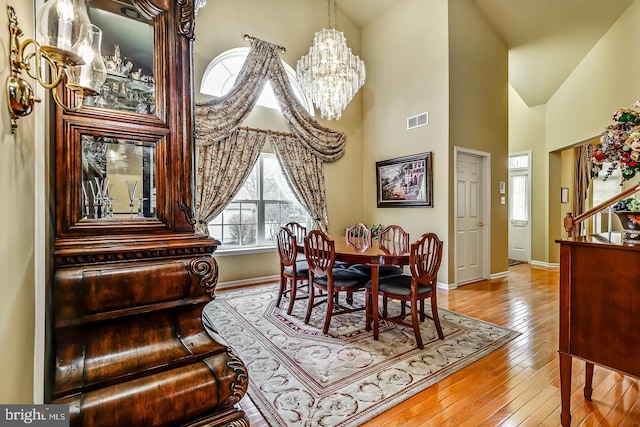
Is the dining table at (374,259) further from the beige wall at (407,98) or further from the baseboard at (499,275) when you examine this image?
the baseboard at (499,275)

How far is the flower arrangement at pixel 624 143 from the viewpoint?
157cm

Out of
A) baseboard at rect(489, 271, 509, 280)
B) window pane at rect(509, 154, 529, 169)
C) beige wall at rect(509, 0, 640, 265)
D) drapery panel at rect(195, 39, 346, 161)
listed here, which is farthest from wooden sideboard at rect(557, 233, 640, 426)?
window pane at rect(509, 154, 529, 169)

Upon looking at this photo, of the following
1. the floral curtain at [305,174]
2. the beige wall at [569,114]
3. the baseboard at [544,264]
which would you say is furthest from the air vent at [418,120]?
the baseboard at [544,264]

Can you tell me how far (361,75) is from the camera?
4.24 meters

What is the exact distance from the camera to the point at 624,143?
1.62 metres

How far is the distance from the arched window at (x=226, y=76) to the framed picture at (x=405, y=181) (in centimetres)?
210

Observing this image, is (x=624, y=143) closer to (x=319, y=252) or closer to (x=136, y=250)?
(x=319, y=252)

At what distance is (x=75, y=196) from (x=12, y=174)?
0.50ft

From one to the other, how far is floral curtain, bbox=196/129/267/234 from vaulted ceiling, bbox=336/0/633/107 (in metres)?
3.33

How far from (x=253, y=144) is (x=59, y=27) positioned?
3946 mm

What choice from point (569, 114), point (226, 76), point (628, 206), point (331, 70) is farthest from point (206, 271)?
point (569, 114)

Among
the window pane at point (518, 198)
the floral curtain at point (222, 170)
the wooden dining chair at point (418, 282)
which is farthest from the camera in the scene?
the window pane at point (518, 198)

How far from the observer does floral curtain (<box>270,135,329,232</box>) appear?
491 centimetres

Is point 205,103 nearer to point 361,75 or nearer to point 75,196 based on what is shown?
point 361,75
